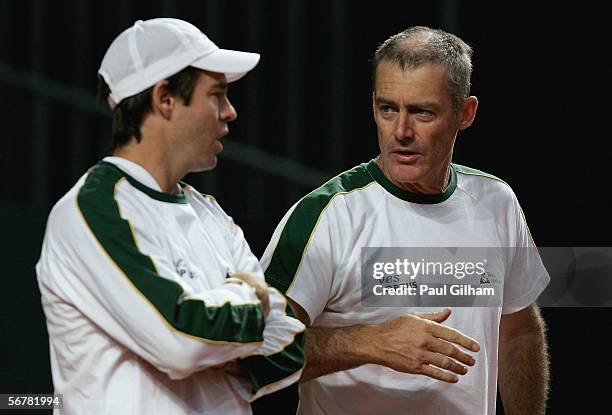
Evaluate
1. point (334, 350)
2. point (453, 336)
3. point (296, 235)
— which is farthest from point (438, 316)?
point (296, 235)

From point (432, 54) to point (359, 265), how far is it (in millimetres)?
518

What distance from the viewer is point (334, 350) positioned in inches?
102

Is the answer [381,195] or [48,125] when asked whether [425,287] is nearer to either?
[381,195]

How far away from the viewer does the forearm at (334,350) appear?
257cm

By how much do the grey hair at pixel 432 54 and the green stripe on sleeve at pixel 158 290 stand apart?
34.3 inches

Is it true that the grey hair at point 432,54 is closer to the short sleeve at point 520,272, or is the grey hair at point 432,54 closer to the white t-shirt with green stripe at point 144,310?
the short sleeve at point 520,272

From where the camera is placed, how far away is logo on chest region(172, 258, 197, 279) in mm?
2162

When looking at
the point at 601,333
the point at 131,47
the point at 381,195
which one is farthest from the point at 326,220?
the point at 601,333

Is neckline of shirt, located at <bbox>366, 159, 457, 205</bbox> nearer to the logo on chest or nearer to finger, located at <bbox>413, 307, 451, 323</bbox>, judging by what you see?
finger, located at <bbox>413, 307, 451, 323</bbox>

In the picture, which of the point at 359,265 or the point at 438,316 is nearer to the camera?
the point at 438,316

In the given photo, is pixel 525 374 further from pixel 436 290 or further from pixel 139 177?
pixel 139 177

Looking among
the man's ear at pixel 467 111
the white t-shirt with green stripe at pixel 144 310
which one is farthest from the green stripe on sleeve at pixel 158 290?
the man's ear at pixel 467 111

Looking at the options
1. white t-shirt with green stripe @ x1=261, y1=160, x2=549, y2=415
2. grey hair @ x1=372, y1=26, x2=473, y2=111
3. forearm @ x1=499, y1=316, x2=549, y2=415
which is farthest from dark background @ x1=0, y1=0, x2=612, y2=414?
grey hair @ x1=372, y1=26, x2=473, y2=111

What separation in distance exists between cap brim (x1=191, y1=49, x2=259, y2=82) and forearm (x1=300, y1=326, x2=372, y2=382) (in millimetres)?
643
